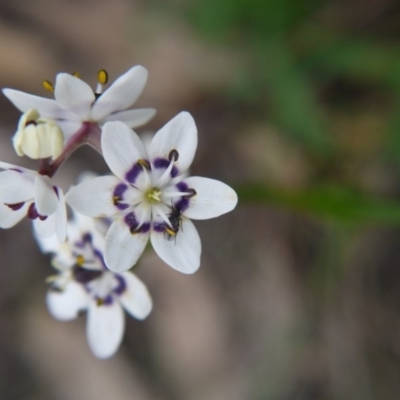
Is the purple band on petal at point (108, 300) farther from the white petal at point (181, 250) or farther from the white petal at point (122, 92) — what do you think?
the white petal at point (122, 92)

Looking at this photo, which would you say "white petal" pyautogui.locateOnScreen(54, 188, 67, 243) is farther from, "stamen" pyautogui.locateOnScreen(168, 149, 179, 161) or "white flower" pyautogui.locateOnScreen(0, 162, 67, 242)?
"stamen" pyautogui.locateOnScreen(168, 149, 179, 161)

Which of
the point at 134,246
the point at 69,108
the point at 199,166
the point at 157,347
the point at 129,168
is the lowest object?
the point at 157,347

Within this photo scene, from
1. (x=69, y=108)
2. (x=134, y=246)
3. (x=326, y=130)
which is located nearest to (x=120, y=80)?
(x=69, y=108)

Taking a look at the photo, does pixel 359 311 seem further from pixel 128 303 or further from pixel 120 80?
pixel 120 80

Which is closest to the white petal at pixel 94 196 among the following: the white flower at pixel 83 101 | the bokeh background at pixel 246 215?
the white flower at pixel 83 101

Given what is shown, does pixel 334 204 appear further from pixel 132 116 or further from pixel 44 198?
pixel 44 198

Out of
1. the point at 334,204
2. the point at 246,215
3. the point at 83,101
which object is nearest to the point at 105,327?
the point at 83,101
